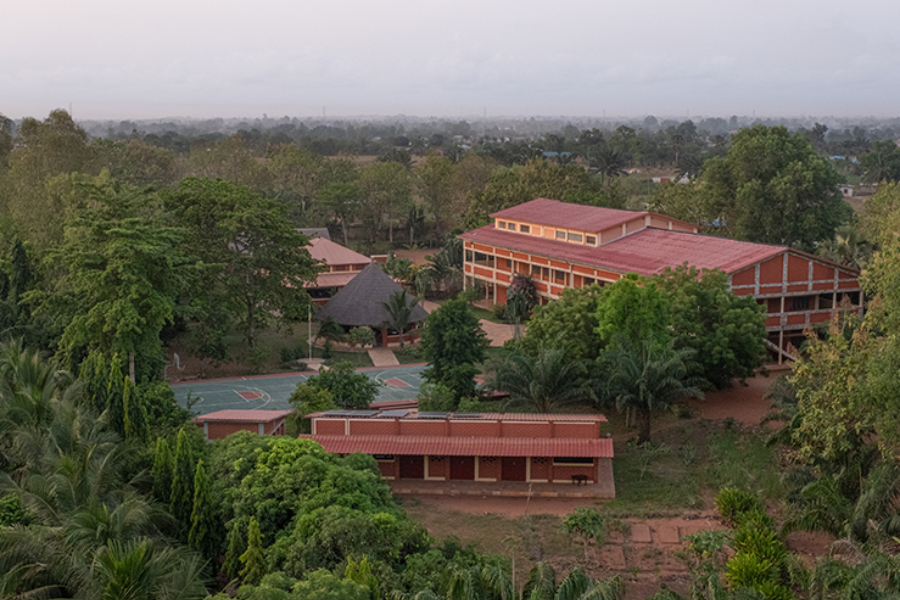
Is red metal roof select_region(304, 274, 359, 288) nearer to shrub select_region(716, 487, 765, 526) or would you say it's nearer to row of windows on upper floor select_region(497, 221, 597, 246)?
row of windows on upper floor select_region(497, 221, 597, 246)

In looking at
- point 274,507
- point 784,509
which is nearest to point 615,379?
point 784,509

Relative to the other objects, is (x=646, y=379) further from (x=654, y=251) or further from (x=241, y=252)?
(x=241, y=252)

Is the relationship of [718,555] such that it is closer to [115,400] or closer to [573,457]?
[573,457]

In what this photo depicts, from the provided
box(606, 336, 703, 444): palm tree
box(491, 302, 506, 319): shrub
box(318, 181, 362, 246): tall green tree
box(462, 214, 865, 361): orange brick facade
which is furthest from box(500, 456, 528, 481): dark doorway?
box(318, 181, 362, 246): tall green tree

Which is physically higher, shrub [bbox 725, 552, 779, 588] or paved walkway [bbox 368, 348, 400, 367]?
shrub [bbox 725, 552, 779, 588]

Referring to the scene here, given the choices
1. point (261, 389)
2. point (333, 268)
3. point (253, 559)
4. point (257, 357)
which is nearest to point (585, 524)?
point (253, 559)

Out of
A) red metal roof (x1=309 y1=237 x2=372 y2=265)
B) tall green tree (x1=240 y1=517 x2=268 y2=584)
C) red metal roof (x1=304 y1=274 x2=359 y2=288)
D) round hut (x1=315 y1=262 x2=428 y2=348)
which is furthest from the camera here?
red metal roof (x1=309 y1=237 x2=372 y2=265)
